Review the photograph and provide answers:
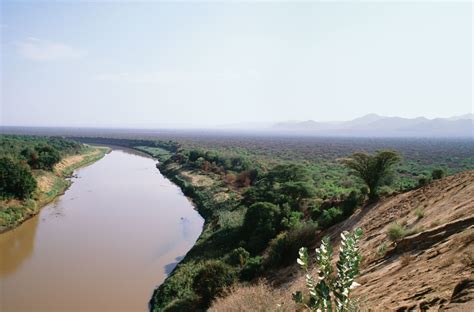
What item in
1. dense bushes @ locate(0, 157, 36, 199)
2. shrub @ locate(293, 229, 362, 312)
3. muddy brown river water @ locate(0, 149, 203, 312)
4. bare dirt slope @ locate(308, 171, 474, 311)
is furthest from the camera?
dense bushes @ locate(0, 157, 36, 199)

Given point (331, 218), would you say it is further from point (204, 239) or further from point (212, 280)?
point (204, 239)

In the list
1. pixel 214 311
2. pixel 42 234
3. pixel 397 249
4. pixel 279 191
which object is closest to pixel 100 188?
pixel 42 234

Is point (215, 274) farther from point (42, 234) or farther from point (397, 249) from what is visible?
point (42, 234)

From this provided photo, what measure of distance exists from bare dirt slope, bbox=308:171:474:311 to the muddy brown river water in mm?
11774

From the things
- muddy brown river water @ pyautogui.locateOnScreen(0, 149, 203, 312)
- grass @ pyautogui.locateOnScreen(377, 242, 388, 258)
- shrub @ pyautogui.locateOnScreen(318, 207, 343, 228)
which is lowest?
muddy brown river water @ pyautogui.locateOnScreen(0, 149, 203, 312)

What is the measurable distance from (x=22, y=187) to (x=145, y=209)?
37.8 ft

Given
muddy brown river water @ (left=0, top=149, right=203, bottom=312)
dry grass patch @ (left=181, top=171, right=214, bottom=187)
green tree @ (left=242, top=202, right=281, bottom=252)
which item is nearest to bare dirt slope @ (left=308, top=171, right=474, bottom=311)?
green tree @ (left=242, top=202, right=281, bottom=252)

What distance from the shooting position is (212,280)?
15703 millimetres

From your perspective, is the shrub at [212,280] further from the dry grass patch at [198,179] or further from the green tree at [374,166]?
the dry grass patch at [198,179]

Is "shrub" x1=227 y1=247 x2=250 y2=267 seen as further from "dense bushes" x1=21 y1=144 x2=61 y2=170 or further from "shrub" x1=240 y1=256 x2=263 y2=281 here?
"dense bushes" x1=21 y1=144 x2=61 y2=170

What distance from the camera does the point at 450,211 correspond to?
12438 mm

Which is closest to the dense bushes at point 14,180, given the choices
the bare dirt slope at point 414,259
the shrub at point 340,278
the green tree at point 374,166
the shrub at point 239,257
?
the shrub at point 239,257

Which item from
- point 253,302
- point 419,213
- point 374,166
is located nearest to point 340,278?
point 253,302

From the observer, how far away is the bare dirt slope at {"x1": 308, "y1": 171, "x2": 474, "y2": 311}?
7391mm
